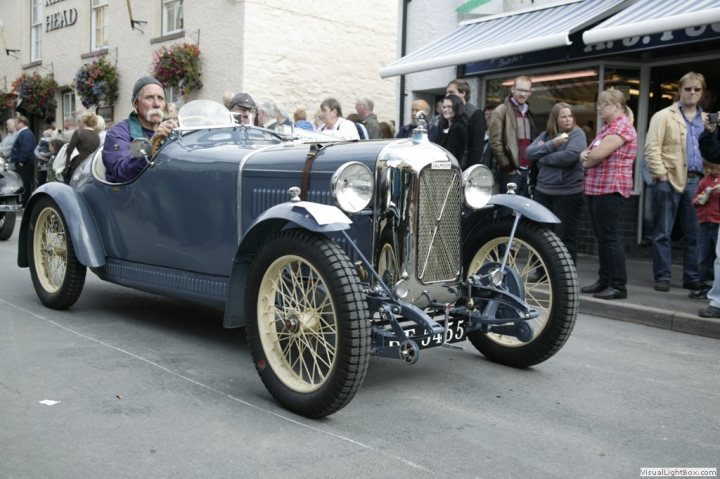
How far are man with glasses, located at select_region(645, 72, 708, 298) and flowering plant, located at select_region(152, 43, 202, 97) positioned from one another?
1130 centimetres

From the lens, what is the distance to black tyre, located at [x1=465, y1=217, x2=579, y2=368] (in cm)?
450

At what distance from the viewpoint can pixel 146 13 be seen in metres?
18.5

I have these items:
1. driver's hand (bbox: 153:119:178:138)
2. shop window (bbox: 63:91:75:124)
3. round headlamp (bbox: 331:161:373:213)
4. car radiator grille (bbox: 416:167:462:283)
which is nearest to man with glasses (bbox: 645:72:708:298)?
car radiator grille (bbox: 416:167:462:283)

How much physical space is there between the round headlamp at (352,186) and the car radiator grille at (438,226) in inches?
13.2

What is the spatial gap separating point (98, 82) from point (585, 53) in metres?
13.2

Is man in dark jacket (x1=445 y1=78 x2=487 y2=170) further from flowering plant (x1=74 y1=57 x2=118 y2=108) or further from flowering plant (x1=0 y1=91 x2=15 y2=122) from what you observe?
flowering plant (x1=0 y1=91 x2=15 y2=122)

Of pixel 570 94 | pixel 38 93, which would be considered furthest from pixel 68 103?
pixel 570 94

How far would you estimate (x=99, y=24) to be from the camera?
20672 mm

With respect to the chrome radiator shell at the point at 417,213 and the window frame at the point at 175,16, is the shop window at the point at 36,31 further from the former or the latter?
the chrome radiator shell at the point at 417,213

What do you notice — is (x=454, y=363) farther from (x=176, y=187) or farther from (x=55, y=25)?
(x=55, y=25)

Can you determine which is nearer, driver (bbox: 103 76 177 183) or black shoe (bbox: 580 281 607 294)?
driver (bbox: 103 76 177 183)

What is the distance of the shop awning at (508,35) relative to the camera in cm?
926

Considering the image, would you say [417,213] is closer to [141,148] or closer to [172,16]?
[141,148]

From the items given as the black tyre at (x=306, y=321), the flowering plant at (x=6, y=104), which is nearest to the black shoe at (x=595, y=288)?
the black tyre at (x=306, y=321)
